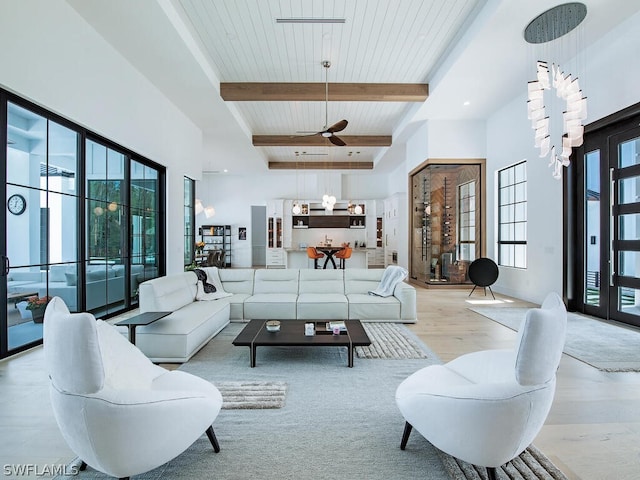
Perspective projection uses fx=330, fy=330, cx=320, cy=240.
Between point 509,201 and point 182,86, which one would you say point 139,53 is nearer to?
point 182,86

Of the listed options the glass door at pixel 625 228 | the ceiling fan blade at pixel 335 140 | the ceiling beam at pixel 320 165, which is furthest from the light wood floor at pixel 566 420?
the ceiling beam at pixel 320 165

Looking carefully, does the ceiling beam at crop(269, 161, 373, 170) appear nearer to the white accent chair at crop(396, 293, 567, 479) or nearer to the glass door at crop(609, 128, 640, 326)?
the glass door at crop(609, 128, 640, 326)

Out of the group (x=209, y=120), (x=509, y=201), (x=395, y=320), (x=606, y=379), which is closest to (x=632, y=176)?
(x=509, y=201)

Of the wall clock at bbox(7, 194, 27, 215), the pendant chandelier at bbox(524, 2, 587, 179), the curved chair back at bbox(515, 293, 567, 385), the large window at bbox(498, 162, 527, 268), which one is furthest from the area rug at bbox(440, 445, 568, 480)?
the large window at bbox(498, 162, 527, 268)

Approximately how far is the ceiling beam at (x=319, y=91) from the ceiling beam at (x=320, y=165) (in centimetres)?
533

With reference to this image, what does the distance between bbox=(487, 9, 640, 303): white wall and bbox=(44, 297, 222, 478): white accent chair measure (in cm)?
562

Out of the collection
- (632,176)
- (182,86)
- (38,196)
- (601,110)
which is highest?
(182,86)

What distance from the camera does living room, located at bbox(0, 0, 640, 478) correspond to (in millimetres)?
3055

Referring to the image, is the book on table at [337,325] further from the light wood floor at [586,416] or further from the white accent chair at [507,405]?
the white accent chair at [507,405]

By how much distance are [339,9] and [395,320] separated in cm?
393

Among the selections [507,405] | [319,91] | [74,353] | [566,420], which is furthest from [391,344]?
[319,91]

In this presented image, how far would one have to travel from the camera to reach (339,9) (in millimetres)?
3922

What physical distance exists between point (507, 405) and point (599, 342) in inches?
127

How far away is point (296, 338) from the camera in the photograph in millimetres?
3045
